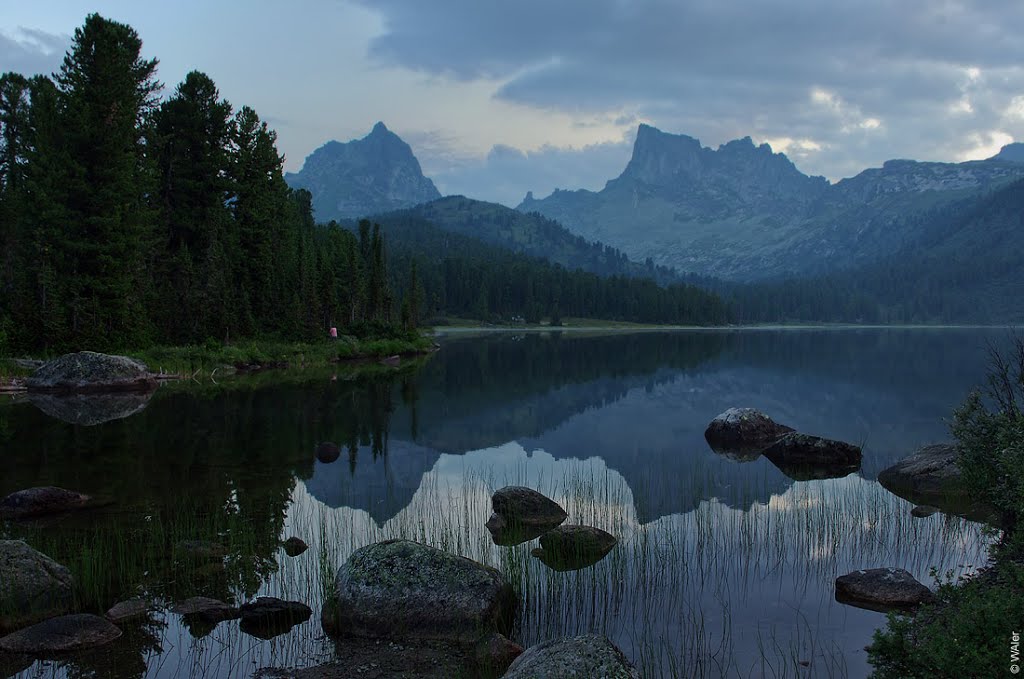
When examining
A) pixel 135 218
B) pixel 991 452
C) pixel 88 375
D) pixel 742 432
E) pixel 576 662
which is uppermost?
pixel 135 218

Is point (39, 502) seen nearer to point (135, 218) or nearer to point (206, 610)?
point (206, 610)

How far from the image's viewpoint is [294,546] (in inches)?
563

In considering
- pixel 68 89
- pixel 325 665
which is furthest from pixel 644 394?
pixel 68 89

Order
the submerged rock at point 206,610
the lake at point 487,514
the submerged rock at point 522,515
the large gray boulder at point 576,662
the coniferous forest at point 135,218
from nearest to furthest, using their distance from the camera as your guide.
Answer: the large gray boulder at point 576,662 → the lake at point 487,514 → the submerged rock at point 206,610 → the submerged rock at point 522,515 → the coniferous forest at point 135,218

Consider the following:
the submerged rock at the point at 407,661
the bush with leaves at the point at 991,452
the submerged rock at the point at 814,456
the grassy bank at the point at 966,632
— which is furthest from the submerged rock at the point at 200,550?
the submerged rock at the point at 814,456

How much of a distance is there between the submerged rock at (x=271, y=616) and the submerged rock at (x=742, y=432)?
67.9 ft

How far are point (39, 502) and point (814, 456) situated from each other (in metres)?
24.6

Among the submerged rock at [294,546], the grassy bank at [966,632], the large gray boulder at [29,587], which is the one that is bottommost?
the submerged rock at [294,546]

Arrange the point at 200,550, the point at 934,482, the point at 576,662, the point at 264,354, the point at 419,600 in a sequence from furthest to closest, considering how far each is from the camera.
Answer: the point at 264,354 → the point at 934,482 → the point at 200,550 → the point at 419,600 → the point at 576,662

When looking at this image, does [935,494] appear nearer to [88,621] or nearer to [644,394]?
[88,621]

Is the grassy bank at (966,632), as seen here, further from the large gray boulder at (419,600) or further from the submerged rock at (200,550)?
the submerged rock at (200,550)

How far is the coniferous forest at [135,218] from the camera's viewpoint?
174 feet

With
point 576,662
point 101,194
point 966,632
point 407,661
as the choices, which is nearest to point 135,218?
point 101,194

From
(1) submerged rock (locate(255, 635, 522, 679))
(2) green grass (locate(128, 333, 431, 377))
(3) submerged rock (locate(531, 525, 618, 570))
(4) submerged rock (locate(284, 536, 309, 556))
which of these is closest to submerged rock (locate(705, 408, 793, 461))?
(3) submerged rock (locate(531, 525, 618, 570))
